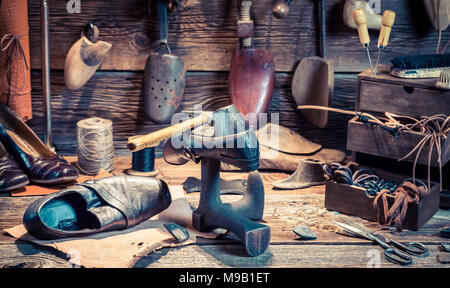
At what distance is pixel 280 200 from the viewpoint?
221 cm

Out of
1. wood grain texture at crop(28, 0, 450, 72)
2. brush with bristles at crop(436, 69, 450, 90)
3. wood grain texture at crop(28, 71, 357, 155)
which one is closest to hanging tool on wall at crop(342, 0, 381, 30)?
wood grain texture at crop(28, 0, 450, 72)

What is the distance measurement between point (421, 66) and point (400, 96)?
126mm

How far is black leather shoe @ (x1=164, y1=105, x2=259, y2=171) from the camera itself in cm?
181

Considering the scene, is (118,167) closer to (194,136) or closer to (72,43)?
(72,43)

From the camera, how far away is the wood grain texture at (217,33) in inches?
99.3

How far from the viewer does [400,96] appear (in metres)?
2.20

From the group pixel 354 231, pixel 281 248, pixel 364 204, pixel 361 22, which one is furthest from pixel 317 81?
pixel 281 248

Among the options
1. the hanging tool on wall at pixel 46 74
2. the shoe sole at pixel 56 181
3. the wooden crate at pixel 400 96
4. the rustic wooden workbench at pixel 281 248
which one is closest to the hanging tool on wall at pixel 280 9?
the wooden crate at pixel 400 96

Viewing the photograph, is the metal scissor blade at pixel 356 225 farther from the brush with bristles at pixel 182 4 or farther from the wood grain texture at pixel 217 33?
the brush with bristles at pixel 182 4

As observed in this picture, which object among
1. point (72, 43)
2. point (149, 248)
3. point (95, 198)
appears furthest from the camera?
point (72, 43)

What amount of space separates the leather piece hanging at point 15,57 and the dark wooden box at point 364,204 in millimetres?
1223

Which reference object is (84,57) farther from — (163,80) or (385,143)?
(385,143)

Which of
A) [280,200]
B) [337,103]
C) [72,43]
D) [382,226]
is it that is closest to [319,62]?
[337,103]

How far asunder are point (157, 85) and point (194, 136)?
2.18ft
